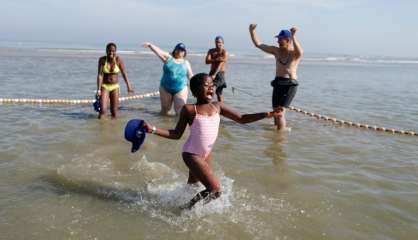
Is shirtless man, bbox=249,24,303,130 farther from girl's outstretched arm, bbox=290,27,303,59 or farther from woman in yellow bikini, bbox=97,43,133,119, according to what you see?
woman in yellow bikini, bbox=97,43,133,119

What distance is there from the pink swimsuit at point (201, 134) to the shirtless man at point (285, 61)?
4180 mm

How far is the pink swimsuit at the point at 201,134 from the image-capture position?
15.2 ft

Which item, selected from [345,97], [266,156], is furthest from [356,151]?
[345,97]

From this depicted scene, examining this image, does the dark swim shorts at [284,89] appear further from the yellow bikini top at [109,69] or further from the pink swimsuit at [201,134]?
the pink swimsuit at [201,134]

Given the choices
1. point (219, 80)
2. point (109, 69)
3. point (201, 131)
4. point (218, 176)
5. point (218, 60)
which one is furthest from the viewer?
point (219, 80)

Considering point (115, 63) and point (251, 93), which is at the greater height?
point (115, 63)

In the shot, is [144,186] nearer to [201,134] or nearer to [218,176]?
[218,176]

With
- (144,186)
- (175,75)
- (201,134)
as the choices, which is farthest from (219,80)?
(201,134)

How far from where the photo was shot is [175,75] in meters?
10.0

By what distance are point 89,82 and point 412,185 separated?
522 inches

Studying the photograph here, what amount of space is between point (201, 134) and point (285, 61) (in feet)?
15.0

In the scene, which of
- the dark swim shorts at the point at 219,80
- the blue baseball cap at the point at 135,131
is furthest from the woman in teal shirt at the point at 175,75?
the blue baseball cap at the point at 135,131

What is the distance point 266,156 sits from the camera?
719 centimetres

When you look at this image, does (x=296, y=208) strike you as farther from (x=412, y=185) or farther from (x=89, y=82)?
(x=89, y=82)
